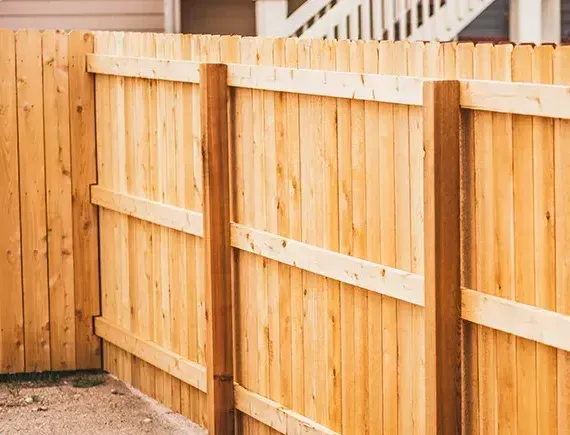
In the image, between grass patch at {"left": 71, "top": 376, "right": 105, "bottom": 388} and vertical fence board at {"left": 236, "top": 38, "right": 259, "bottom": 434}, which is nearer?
vertical fence board at {"left": 236, "top": 38, "right": 259, "bottom": 434}

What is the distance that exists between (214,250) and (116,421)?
1.26 m

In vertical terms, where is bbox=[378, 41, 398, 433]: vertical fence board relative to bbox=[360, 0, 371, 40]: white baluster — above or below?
below

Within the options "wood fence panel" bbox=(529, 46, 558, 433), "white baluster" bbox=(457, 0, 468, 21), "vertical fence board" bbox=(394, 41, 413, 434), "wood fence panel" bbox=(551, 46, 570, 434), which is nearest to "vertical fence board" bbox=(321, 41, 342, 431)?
"vertical fence board" bbox=(394, 41, 413, 434)

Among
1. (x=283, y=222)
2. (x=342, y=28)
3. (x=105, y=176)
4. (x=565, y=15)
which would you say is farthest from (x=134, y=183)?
(x=565, y=15)

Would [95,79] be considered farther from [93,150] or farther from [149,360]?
[149,360]

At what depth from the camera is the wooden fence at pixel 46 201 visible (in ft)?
26.8

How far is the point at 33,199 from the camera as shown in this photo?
8234mm

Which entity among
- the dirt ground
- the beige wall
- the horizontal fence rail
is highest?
the beige wall

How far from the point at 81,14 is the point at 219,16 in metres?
1.22

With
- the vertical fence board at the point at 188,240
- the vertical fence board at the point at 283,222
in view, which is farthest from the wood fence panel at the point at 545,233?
the vertical fence board at the point at 188,240

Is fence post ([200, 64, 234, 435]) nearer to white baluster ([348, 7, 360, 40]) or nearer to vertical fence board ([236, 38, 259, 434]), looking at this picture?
vertical fence board ([236, 38, 259, 434])

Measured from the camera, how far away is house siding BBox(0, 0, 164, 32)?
12508 millimetres

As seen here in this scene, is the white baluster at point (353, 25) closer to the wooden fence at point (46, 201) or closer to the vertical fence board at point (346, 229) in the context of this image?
the wooden fence at point (46, 201)

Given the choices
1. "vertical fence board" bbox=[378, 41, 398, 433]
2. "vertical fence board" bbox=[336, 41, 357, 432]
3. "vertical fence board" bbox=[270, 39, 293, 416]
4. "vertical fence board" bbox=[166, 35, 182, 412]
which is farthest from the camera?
"vertical fence board" bbox=[166, 35, 182, 412]
